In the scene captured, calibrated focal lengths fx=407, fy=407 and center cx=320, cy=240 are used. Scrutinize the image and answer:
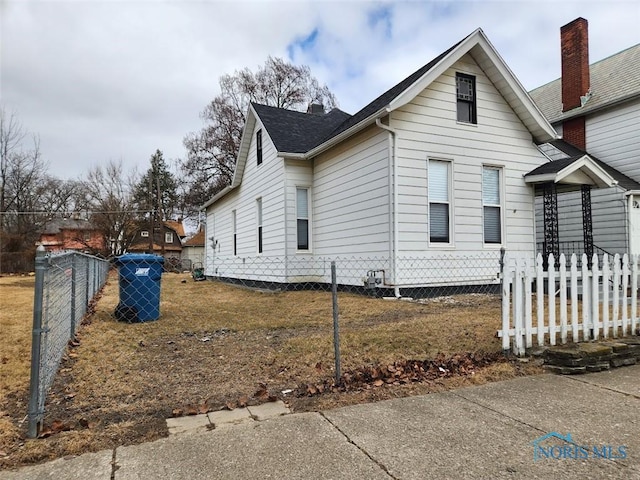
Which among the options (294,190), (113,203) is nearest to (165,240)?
(113,203)

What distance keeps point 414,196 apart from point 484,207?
216 cm

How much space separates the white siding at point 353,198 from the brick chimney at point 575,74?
31.9 feet

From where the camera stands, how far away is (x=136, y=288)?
23.0ft

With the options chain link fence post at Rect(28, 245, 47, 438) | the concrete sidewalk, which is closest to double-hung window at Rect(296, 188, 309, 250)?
the concrete sidewalk

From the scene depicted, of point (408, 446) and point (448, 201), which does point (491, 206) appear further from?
point (408, 446)

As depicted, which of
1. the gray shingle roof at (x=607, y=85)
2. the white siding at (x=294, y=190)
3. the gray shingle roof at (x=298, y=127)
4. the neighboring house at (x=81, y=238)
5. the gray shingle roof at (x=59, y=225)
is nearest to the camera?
the white siding at (x=294, y=190)

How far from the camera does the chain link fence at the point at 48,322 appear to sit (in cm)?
267

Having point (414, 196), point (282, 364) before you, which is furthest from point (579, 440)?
point (414, 196)

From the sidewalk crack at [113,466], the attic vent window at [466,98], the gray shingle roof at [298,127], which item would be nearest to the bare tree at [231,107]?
the gray shingle roof at [298,127]

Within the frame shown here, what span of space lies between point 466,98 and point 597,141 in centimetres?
726

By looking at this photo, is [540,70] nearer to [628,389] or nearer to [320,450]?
Result: [628,389]

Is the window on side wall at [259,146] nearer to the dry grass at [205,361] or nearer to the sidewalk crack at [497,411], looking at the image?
the dry grass at [205,361]

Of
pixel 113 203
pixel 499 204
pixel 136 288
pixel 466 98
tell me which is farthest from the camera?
pixel 113 203

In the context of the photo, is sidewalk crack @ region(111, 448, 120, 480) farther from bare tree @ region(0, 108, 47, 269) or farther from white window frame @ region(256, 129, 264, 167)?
bare tree @ region(0, 108, 47, 269)
